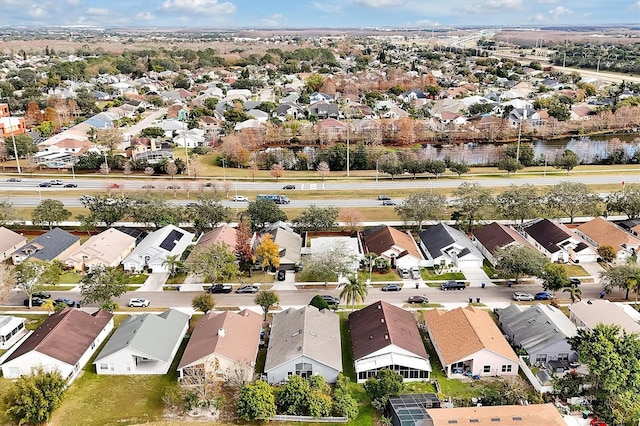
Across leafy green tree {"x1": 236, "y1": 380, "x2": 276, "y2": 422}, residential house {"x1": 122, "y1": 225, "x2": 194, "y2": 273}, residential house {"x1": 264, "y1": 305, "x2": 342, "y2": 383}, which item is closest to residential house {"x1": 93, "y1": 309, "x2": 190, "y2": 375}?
residential house {"x1": 264, "y1": 305, "x2": 342, "y2": 383}

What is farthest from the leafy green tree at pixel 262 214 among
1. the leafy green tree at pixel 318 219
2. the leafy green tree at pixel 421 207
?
the leafy green tree at pixel 421 207

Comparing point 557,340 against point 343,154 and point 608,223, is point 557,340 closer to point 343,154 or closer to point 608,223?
point 608,223

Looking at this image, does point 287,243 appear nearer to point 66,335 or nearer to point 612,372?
point 66,335

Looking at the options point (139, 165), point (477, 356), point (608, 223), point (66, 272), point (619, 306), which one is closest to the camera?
point (477, 356)

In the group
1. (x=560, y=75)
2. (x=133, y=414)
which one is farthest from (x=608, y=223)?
(x=560, y=75)

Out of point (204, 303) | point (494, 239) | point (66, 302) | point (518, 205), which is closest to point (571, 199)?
point (518, 205)

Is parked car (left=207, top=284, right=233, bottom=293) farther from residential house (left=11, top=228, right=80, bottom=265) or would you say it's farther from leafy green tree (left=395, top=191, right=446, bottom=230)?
leafy green tree (left=395, top=191, right=446, bottom=230)

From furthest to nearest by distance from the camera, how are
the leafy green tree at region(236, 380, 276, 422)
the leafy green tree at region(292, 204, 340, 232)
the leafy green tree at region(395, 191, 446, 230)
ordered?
the leafy green tree at region(395, 191, 446, 230), the leafy green tree at region(292, 204, 340, 232), the leafy green tree at region(236, 380, 276, 422)
